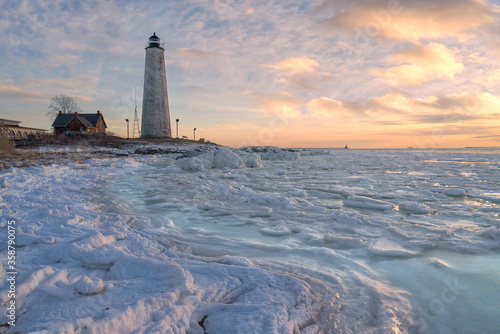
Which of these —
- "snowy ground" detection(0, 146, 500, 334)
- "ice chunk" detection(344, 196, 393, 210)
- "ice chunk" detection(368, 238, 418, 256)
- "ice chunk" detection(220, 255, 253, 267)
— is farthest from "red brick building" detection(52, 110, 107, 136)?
"ice chunk" detection(368, 238, 418, 256)

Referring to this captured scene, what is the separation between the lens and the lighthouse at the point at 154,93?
32562mm

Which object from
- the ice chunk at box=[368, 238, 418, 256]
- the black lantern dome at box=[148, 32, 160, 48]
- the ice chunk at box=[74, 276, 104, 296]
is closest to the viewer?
the ice chunk at box=[74, 276, 104, 296]

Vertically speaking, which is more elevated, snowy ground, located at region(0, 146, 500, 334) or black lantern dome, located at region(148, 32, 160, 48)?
black lantern dome, located at region(148, 32, 160, 48)

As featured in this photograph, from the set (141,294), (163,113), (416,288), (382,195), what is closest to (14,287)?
(141,294)

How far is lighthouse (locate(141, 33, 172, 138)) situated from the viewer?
32562 mm

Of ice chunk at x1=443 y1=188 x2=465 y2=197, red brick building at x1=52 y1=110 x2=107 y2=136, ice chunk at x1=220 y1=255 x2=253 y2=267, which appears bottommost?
ice chunk at x1=220 y1=255 x2=253 y2=267

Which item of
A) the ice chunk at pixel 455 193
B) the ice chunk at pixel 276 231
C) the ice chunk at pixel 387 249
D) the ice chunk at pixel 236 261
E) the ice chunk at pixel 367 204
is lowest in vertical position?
the ice chunk at pixel 276 231

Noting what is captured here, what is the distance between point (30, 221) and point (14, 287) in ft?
6.03

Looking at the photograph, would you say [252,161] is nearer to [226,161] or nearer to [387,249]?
[226,161]

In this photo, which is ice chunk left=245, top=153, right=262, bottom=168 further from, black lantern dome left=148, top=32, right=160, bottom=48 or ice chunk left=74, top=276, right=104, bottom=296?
black lantern dome left=148, top=32, right=160, bottom=48

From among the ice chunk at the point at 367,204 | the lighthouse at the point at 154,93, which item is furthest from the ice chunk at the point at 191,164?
the lighthouse at the point at 154,93

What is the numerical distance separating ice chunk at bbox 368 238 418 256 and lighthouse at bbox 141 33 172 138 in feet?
110

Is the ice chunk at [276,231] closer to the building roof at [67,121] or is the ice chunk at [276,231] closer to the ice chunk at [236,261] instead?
the ice chunk at [236,261]

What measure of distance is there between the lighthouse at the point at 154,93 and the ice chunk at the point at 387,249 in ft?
110
